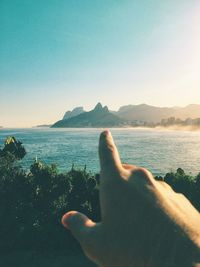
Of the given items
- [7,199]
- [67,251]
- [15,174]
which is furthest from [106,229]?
[15,174]

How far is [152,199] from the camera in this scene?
2885 mm

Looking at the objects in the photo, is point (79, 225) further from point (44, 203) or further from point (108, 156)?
point (44, 203)

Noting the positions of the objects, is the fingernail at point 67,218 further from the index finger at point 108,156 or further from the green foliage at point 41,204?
the green foliage at point 41,204

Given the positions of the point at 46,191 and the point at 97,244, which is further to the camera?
the point at 46,191

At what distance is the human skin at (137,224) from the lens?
273 cm

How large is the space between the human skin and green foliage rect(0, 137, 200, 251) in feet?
99.4

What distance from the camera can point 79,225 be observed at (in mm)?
3084

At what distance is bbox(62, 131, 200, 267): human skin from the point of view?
107 inches

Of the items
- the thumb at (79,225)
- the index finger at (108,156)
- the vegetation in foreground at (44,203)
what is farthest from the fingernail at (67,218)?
the vegetation in foreground at (44,203)

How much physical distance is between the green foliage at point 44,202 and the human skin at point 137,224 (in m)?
30.3

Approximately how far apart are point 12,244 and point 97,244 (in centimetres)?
3109

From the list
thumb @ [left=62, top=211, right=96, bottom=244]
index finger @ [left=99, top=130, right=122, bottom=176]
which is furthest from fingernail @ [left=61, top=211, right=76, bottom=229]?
index finger @ [left=99, top=130, right=122, bottom=176]

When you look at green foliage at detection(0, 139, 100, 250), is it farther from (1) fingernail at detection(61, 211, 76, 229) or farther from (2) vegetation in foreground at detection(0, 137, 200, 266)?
(1) fingernail at detection(61, 211, 76, 229)

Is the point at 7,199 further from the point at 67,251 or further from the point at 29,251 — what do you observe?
the point at 67,251
